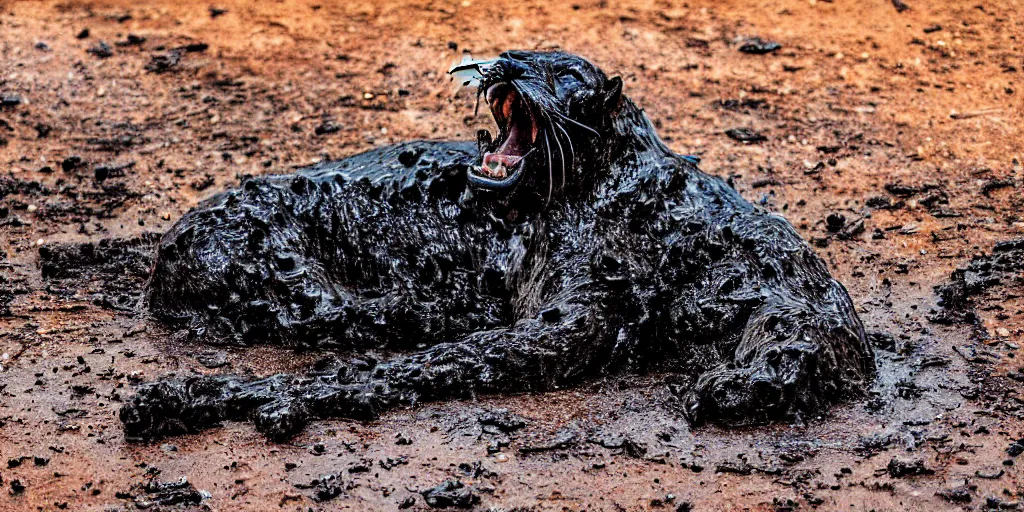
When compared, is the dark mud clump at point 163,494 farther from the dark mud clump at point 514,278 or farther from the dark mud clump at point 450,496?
the dark mud clump at point 450,496

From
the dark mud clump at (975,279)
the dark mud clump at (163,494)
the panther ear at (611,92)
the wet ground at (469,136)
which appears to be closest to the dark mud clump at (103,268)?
the wet ground at (469,136)

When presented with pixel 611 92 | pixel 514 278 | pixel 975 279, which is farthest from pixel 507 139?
pixel 975 279

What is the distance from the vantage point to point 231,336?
7.68 m

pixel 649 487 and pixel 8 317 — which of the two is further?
pixel 8 317

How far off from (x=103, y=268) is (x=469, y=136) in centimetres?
377

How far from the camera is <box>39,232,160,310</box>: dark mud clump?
27.3 feet

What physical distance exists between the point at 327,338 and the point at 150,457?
1791mm

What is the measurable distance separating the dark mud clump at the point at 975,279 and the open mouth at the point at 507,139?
2967 mm

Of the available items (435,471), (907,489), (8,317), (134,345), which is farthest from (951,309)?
(8,317)

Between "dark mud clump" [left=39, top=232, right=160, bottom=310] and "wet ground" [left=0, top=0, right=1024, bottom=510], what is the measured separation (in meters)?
0.03

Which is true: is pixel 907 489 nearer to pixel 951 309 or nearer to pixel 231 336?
pixel 951 309

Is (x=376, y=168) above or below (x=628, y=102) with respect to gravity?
below

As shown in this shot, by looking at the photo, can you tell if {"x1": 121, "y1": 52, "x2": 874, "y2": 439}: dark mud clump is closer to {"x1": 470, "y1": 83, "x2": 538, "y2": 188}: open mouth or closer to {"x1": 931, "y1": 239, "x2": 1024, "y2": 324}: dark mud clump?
{"x1": 470, "y1": 83, "x2": 538, "y2": 188}: open mouth

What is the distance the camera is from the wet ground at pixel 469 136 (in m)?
5.83
